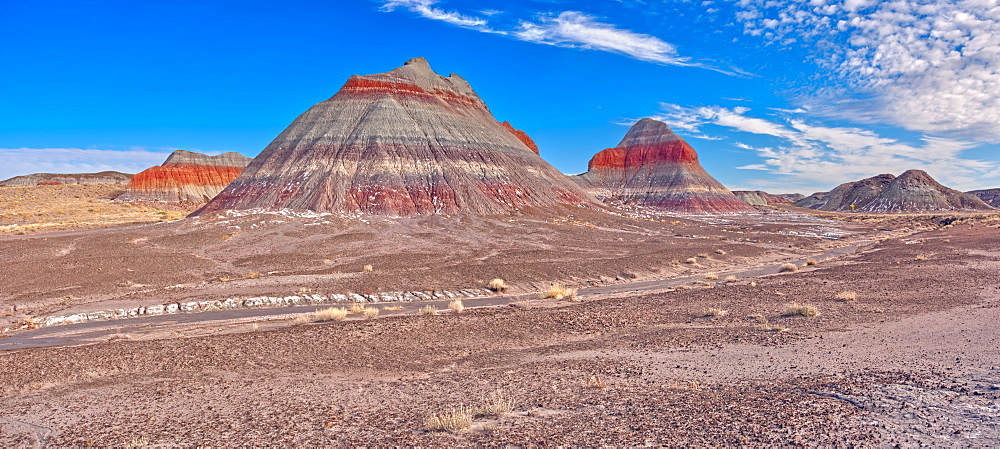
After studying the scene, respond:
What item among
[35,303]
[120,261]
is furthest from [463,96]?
[35,303]

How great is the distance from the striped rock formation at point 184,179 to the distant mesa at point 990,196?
226542 millimetres

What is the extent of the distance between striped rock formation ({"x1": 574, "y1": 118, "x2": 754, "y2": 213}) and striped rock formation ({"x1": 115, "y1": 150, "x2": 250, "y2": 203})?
92.8 m

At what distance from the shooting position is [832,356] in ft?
35.1

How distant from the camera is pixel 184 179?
393 feet

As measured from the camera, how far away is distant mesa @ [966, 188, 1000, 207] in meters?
161

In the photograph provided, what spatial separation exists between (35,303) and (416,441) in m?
21.1

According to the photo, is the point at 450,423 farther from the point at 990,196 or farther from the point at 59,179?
the point at 990,196

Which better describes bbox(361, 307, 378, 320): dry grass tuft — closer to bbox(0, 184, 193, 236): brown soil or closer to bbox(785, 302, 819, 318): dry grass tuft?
bbox(785, 302, 819, 318): dry grass tuft

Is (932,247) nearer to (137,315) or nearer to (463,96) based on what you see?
(137,315)

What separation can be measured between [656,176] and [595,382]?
399 feet

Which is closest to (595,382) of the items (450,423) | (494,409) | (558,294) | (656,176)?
(494,409)

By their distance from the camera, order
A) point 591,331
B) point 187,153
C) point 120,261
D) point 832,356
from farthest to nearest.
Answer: point 187,153
point 120,261
point 591,331
point 832,356

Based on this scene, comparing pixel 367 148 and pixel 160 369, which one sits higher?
pixel 367 148

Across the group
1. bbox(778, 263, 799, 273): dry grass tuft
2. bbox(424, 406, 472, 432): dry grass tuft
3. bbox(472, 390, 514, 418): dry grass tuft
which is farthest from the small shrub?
bbox(778, 263, 799, 273): dry grass tuft
